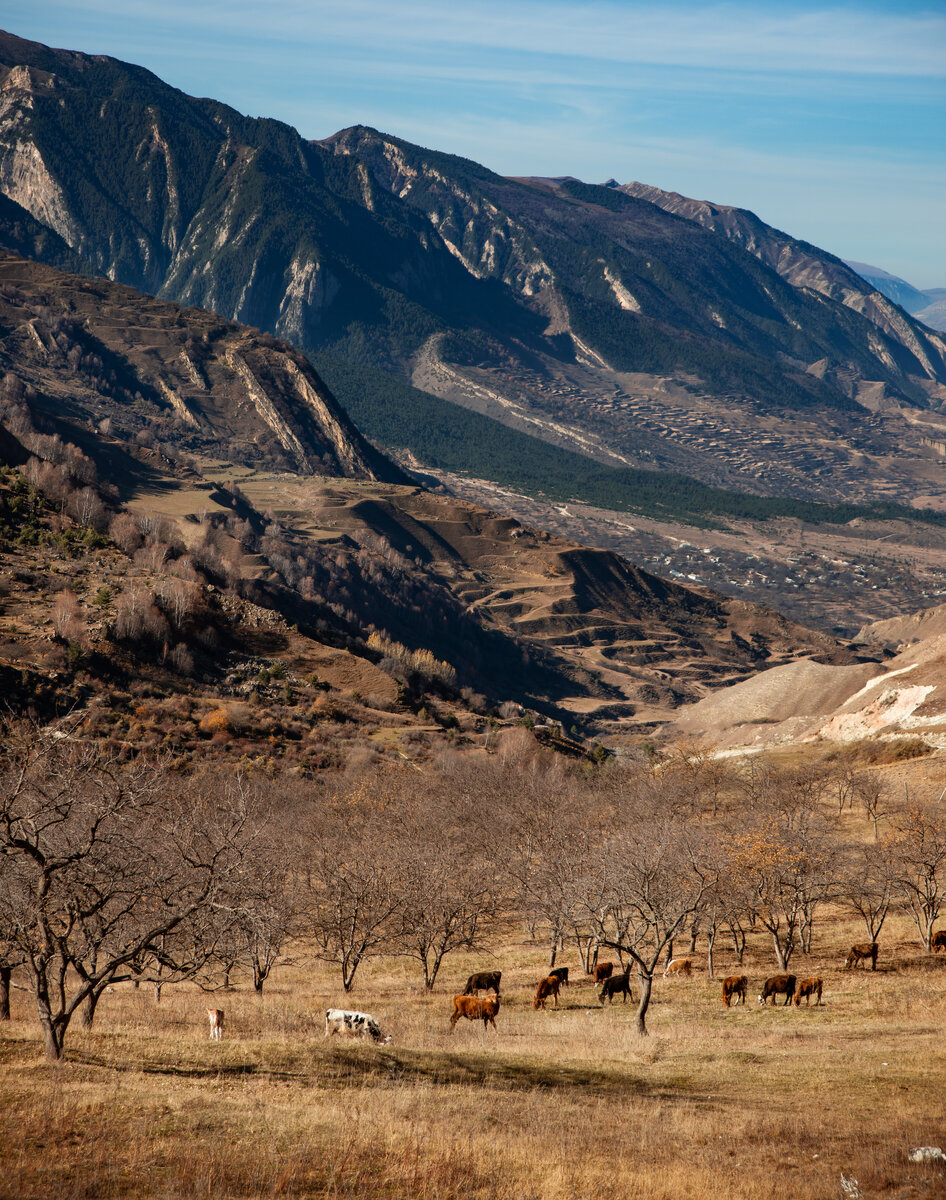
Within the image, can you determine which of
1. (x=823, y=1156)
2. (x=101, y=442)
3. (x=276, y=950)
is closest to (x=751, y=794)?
(x=276, y=950)

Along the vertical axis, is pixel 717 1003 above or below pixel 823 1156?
below

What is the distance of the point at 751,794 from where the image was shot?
250 feet

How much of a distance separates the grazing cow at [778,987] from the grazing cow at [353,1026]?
14779 millimetres

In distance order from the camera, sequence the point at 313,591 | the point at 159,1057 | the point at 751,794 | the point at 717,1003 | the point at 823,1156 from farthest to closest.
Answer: the point at 313,591 → the point at 751,794 → the point at 717,1003 → the point at 159,1057 → the point at 823,1156

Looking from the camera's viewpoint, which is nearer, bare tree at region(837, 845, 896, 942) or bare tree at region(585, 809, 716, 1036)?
bare tree at region(585, 809, 716, 1036)

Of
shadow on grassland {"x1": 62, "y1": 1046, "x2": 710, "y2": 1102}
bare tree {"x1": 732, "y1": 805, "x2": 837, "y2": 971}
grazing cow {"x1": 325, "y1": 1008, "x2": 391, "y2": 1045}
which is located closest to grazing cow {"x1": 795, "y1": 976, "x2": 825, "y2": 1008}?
bare tree {"x1": 732, "y1": 805, "x2": 837, "y2": 971}

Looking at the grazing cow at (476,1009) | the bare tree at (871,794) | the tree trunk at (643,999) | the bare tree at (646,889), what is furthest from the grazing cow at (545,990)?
the bare tree at (871,794)

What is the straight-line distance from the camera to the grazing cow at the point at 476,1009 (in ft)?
111

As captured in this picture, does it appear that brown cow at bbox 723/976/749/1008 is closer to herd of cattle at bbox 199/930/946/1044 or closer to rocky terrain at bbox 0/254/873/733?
herd of cattle at bbox 199/930/946/1044

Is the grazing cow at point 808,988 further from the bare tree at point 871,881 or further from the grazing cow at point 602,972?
the grazing cow at point 602,972

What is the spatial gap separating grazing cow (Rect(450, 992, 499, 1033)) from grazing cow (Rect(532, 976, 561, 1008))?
5.18 m

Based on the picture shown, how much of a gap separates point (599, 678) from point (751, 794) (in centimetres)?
9457

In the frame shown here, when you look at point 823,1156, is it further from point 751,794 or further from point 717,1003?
point 751,794

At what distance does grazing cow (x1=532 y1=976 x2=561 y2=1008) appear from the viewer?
130 ft
